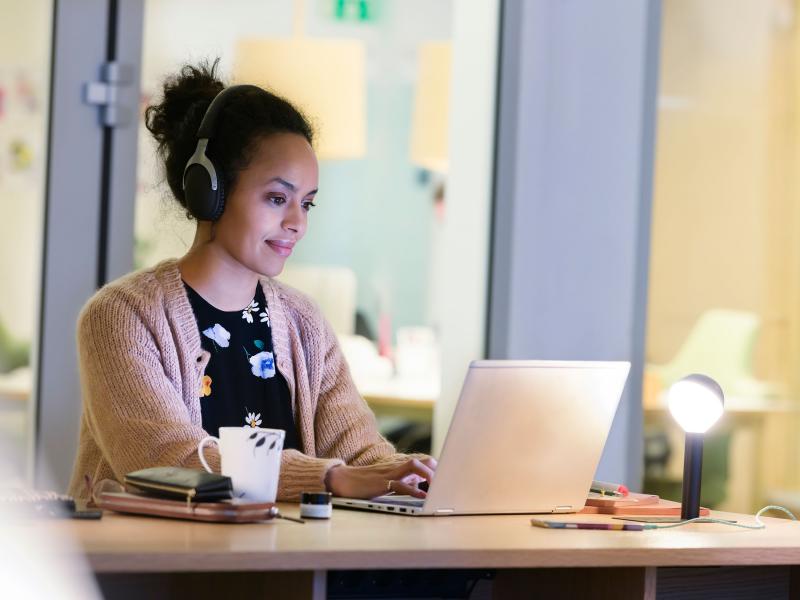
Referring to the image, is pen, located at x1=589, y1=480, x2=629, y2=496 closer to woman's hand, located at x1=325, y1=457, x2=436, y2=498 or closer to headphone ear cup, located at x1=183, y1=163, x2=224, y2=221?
woman's hand, located at x1=325, y1=457, x2=436, y2=498

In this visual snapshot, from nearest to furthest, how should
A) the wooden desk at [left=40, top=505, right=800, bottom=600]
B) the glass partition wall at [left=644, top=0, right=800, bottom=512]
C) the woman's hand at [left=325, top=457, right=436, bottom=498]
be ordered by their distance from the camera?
the wooden desk at [left=40, top=505, right=800, bottom=600] → the woman's hand at [left=325, top=457, right=436, bottom=498] → the glass partition wall at [left=644, top=0, right=800, bottom=512]

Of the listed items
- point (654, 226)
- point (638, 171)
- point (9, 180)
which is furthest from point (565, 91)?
point (9, 180)

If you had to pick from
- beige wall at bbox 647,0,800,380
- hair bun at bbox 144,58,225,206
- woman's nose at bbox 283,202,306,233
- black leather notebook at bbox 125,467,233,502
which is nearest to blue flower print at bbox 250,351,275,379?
woman's nose at bbox 283,202,306,233

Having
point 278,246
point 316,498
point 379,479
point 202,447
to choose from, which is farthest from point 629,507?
point 278,246

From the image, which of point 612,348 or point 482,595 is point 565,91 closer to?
point 612,348

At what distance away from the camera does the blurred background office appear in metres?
3.03

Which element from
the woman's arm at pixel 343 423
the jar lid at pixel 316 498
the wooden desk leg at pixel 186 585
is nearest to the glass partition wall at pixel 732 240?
the woman's arm at pixel 343 423

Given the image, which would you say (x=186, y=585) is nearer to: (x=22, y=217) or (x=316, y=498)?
(x=316, y=498)

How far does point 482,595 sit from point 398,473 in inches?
8.2

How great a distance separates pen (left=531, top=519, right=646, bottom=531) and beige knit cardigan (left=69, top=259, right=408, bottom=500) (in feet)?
1.10

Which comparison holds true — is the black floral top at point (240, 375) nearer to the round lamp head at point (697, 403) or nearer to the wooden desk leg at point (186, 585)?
the wooden desk leg at point (186, 585)

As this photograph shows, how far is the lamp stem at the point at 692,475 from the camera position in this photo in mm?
1753

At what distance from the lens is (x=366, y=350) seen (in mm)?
3527

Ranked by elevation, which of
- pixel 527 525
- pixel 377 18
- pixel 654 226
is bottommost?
pixel 527 525
